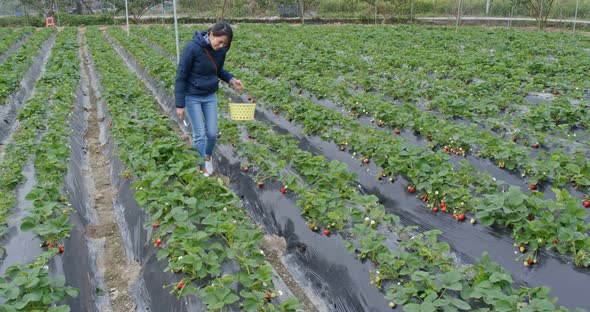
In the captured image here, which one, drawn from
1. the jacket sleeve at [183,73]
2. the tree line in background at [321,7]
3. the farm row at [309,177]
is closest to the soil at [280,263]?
the farm row at [309,177]

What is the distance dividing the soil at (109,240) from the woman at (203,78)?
3.64ft

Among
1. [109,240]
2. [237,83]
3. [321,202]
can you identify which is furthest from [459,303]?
[237,83]

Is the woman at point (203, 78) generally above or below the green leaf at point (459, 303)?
above

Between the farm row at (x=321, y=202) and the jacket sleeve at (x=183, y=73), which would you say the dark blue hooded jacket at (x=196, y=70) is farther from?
the farm row at (x=321, y=202)

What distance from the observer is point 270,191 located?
15.3 ft

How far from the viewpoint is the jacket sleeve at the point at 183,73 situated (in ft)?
15.9

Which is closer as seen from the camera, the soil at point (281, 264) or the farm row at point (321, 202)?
the farm row at point (321, 202)

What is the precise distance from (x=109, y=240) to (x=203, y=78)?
6.35 feet

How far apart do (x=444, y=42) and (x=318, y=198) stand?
44.3 ft

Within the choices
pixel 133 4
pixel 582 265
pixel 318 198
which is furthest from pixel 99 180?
pixel 133 4

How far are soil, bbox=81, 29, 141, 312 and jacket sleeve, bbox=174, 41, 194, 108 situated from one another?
1.45m

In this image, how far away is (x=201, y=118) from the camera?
5.31m

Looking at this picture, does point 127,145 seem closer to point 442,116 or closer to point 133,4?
point 442,116

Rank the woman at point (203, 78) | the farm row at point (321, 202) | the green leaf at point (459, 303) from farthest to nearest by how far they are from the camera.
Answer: the woman at point (203, 78)
the farm row at point (321, 202)
the green leaf at point (459, 303)
